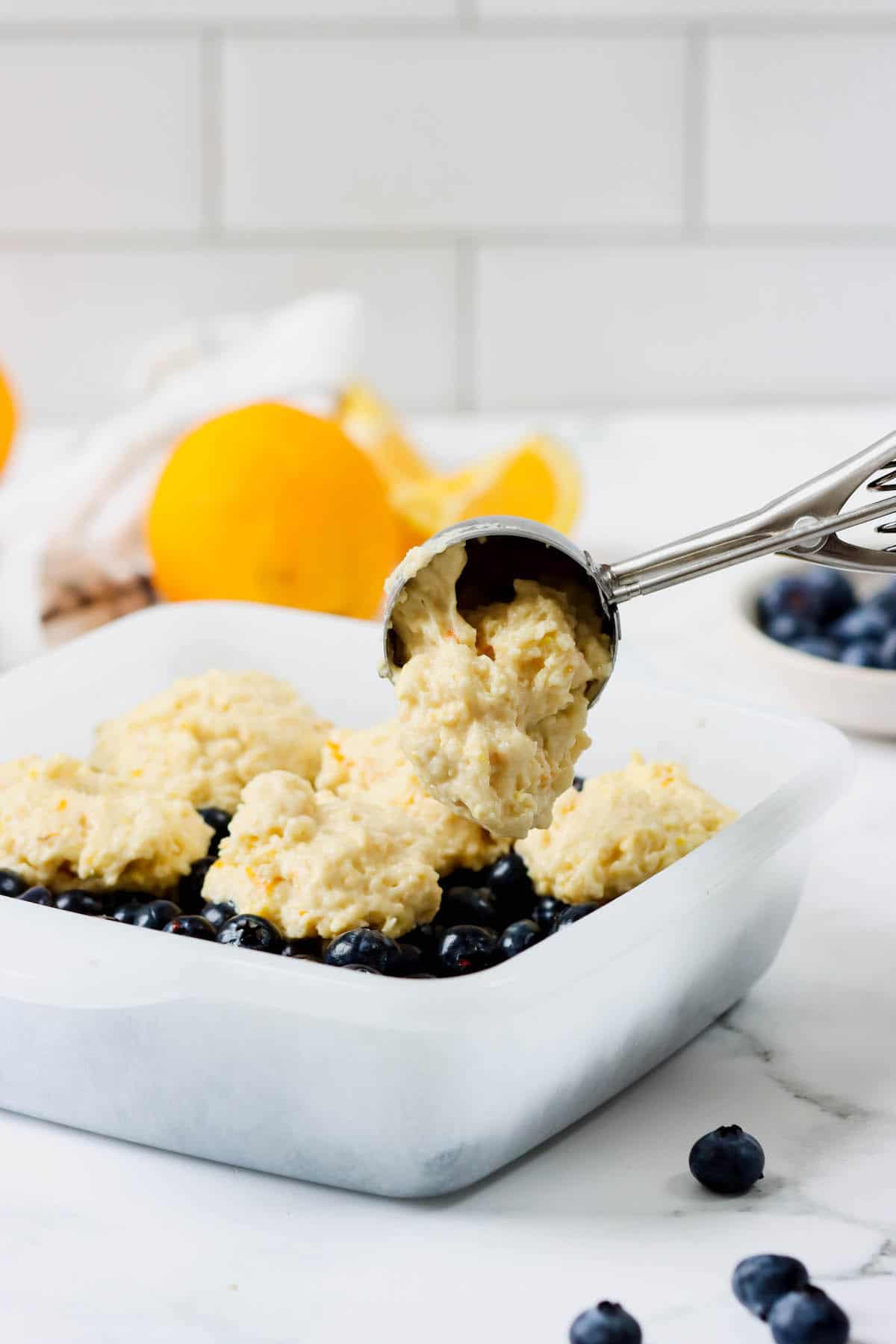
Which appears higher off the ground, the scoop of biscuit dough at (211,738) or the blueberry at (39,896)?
the scoop of biscuit dough at (211,738)

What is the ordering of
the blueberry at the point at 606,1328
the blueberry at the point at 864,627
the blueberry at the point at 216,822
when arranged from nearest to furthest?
the blueberry at the point at 606,1328, the blueberry at the point at 216,822, the blueberry at the point at 864,627

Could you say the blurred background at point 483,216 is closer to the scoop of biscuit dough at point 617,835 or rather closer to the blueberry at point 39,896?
the scoop of biscuit dough at point 617,835

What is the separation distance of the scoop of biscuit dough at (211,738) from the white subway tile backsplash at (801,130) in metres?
1.47

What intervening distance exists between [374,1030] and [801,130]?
6.30 ft

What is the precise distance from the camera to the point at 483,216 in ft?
7.96

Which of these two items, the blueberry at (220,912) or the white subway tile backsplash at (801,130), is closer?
the blueberry at (220,912)

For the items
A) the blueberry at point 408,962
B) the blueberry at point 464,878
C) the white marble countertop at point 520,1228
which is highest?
the blueberry at point 408,962

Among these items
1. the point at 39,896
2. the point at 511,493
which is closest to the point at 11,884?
the point at 39,896

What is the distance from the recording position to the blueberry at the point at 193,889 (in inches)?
40.8

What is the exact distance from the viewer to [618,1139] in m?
0.93

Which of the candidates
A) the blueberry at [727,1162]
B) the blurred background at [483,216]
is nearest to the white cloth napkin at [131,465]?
the blurred background at [483,216]

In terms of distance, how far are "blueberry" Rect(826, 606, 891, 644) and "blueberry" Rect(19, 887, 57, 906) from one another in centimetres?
83

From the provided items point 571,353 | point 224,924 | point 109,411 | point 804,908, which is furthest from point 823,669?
point 109,411

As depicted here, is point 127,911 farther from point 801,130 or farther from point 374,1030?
point 801,130
